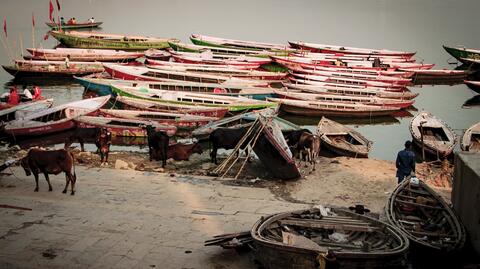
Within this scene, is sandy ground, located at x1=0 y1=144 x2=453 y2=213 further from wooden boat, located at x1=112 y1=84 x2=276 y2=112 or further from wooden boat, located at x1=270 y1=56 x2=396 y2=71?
wooden boat, located at x1=270 y1=56 x2=396 y2=71

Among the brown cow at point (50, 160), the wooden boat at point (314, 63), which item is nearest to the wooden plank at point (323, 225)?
the brown cow at point (50, 160)

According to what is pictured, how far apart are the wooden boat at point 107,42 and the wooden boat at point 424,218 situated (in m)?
42.7

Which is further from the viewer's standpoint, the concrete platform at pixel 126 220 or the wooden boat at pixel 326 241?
the concrete platform at pixel 126 220

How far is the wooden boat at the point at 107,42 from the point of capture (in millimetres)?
51469

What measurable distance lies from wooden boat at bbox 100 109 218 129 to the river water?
7607mm

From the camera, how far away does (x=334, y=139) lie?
74.8 feet

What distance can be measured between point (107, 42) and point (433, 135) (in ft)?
120

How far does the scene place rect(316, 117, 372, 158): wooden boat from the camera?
851 inches

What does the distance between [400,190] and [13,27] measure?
77.2 metres

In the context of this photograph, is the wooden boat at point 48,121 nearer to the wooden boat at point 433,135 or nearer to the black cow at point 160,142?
the black cow at point 160,142

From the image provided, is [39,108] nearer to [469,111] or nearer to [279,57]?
[279,57]

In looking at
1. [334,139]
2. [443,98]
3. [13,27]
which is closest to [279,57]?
[443,98]

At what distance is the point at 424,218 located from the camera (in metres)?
12.2

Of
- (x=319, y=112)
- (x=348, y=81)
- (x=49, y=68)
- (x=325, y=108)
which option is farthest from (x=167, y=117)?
(x=49, y=68)
